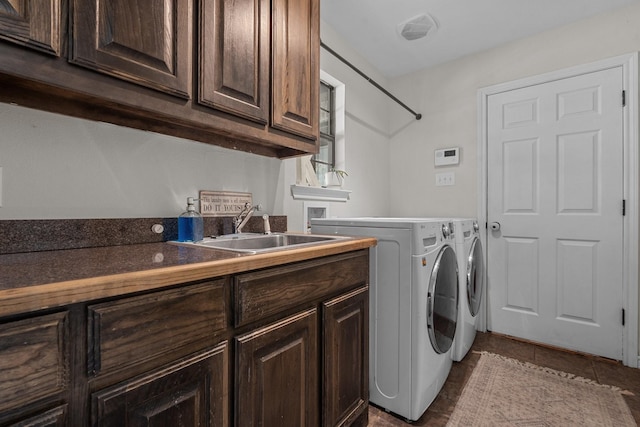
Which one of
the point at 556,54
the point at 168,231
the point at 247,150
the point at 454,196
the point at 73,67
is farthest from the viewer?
the point at 454,196

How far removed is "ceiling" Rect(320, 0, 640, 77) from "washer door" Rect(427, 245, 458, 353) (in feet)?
5.62

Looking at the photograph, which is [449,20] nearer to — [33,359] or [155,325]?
[155,325]

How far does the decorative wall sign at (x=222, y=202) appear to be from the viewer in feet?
4.70

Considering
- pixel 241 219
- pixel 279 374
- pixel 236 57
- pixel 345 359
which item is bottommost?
pixel 345 359

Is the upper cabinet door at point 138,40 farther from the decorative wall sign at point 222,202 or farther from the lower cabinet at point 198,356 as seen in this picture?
the lower cabinet at point 198,356

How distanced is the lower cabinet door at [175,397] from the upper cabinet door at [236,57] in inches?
34.0

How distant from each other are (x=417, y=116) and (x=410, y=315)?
221cm

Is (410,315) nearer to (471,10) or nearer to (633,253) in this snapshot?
(633,253)

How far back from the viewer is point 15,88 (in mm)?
844

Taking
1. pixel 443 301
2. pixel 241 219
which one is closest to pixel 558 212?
pixel 443 301

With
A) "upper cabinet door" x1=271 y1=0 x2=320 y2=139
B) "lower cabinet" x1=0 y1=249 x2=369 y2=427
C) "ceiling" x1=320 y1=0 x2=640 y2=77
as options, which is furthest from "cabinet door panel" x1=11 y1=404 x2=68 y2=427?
"ceiling" x1=320 y1=0 x2=640 y2=77

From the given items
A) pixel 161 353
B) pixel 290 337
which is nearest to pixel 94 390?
pixel 161 353

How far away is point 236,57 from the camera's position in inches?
46.1

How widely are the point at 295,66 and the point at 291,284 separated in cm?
105
